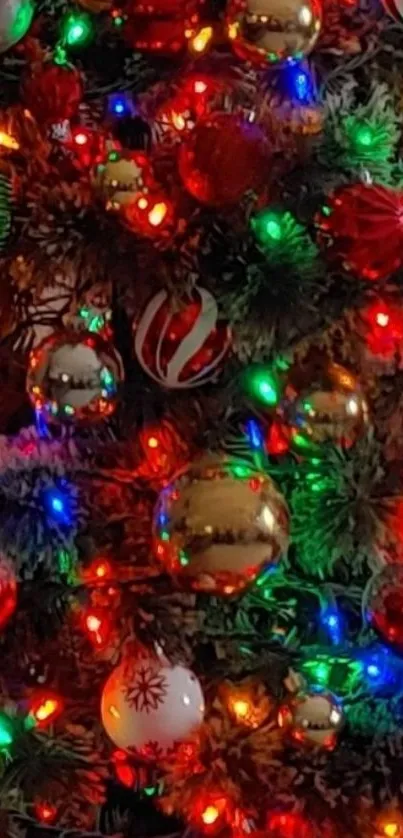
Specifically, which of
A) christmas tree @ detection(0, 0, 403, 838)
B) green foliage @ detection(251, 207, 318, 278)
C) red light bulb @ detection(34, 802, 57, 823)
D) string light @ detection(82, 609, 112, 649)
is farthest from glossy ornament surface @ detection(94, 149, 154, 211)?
red light bulb @ detection(34, 802, 57, 823)

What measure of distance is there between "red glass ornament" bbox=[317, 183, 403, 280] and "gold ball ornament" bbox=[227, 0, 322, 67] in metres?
Answer: 0.12

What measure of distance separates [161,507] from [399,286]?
0.97ft

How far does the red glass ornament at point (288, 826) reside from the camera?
1.05m

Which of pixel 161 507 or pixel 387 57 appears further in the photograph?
pixel 387 57

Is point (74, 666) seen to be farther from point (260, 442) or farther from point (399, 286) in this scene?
point (399, 286)

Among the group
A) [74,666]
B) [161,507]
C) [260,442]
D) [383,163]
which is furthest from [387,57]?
[74,666]

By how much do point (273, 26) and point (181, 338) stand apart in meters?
0.24

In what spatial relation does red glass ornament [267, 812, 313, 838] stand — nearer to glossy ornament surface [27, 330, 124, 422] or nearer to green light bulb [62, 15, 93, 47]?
glossy ornament surface [27, 330, 124, 422]

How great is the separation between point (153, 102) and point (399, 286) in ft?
0.85

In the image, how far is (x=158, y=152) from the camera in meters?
1.02

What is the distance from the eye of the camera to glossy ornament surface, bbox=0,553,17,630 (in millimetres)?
984

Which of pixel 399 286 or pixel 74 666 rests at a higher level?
pixel 399 286

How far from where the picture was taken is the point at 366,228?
0.97m

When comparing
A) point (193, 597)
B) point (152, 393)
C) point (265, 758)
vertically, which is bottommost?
point (265, 758)
